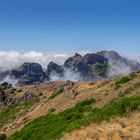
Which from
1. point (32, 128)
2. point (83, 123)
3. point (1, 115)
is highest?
point (83, 123)

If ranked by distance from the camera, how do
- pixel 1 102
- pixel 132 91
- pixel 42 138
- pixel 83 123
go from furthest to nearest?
pixel 1 102 < pixel 132 91 < pixel 42 138 < pixel 83 123

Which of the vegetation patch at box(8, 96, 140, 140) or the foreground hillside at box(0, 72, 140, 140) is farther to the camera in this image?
the vegetation patch at box(8, 96, 140, 140)

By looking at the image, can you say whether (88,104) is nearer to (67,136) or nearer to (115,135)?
(67,136)

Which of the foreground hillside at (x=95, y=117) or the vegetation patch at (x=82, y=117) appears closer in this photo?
the foreground hillside at (x=95, y=117)

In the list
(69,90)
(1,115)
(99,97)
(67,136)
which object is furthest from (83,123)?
(1,115)

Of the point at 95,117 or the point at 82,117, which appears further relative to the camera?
the point at 82,117

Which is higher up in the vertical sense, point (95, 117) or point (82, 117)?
point (95, 117)

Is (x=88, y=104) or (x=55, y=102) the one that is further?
(x=55, y=102)

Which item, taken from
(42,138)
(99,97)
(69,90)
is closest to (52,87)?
(69,90)

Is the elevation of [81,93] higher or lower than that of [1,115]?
higher

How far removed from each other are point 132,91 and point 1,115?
135 ft

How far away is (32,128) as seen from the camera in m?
37.4

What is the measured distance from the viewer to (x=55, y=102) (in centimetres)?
5212

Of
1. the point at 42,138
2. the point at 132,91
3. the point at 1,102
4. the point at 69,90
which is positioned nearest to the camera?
the point at 42,138
